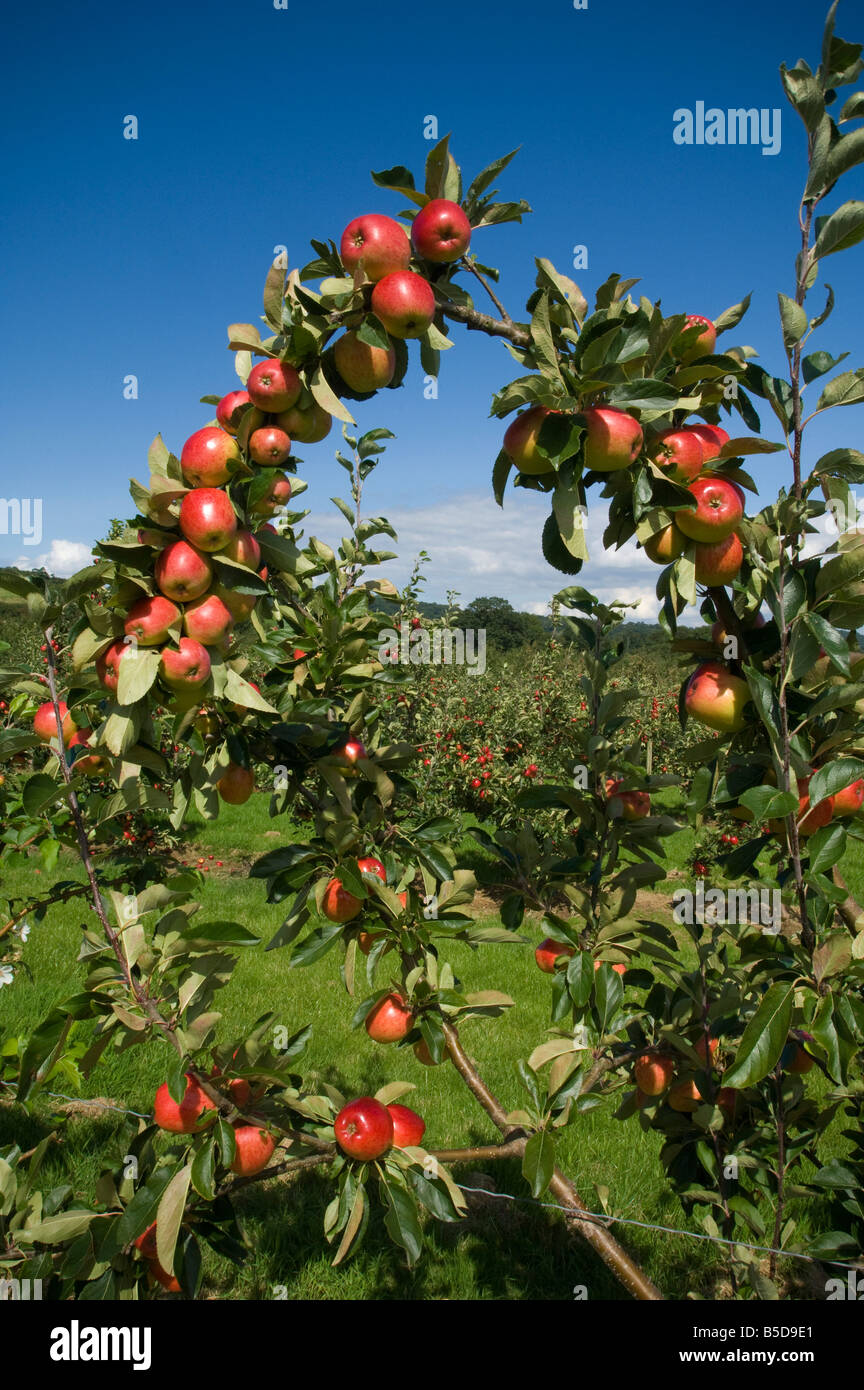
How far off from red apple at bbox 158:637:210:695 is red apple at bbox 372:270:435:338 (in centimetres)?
56

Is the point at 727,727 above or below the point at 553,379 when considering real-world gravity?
below

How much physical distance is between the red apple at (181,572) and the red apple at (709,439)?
0.78 meters

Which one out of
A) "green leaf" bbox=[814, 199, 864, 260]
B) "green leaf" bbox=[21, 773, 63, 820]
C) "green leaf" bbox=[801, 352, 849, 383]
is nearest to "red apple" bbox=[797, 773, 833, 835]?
"green leaf" bbox=[801, 352, 849, 383]

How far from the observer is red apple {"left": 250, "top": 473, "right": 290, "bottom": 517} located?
119 centimetres

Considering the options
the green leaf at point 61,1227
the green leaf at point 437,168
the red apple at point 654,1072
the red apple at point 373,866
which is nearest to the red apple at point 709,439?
the green leaf at point 437,168

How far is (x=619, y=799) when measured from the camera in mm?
1619

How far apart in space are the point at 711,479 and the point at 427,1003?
3.70 feet

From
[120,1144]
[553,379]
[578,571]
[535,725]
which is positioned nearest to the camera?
[553,379]

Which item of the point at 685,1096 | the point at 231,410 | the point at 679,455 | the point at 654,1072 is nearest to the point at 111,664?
the point at 231,410

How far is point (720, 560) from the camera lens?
122 cm

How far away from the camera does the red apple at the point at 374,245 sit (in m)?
1.17

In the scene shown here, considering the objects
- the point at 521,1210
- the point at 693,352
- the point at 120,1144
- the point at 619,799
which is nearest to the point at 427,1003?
the point at 619,799
